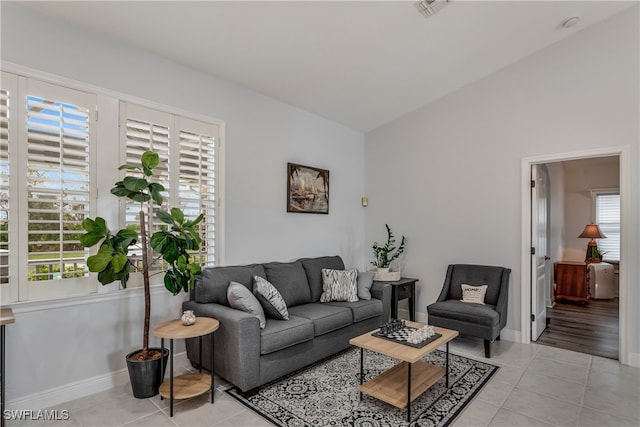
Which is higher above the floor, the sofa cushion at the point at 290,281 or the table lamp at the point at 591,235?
the table lamp at the point at 591,235

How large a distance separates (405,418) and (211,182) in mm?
2746

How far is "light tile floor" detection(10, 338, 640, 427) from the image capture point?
2420 millimetres

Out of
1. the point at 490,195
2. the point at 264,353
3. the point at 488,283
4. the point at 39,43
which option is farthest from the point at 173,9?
the point at 488,283

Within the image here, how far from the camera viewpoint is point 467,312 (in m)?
3.71

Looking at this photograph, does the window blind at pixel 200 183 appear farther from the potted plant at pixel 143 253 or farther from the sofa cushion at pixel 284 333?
the sofa cushion at pixel 284 333

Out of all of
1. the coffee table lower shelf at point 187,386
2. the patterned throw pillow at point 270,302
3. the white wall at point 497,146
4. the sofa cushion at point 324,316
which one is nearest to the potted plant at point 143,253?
the coffee table lower shelf at point 187,386

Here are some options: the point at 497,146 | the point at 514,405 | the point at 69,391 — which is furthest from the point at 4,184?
the point at 497,146

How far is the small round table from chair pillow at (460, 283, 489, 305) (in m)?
2.85

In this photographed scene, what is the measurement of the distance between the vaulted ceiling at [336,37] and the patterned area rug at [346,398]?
301 centimetres

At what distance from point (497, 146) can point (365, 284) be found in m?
2.37

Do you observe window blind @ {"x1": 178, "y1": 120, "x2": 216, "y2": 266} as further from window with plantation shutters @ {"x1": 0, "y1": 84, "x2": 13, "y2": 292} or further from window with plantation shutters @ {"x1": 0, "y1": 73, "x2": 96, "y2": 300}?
window with plantation shutters @ {"x1": 0, "y1": 84, "x2": 13, "y2": 292}

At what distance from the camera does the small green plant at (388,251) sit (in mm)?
4919

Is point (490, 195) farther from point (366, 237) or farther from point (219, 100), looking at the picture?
point (219, 100)

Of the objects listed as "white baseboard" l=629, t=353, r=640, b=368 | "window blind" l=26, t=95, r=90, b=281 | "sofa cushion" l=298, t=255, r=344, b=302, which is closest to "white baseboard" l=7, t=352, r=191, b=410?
"window blind" l=26, t=95, r=90, b=281
